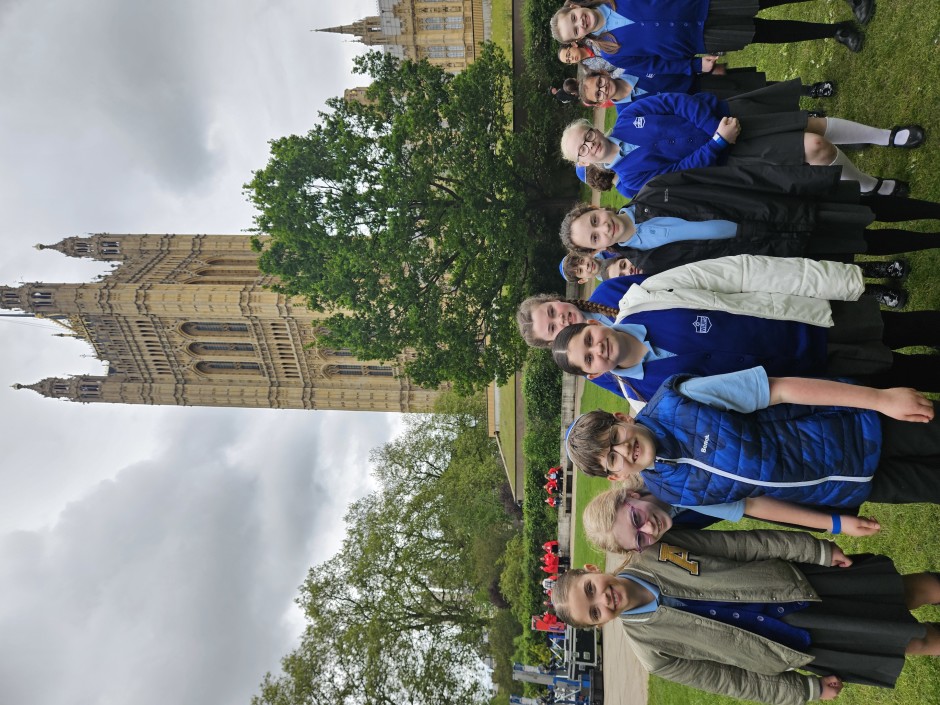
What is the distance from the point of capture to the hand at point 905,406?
3.82m

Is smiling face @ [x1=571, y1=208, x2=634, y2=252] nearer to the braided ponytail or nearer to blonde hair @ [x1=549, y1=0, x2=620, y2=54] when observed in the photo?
the braided ponytail

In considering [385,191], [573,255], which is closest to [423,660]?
[385,191]

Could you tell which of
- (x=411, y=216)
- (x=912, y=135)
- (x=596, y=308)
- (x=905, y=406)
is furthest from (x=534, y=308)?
(x=411, y=216)

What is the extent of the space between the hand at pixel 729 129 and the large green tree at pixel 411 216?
38.4 ft

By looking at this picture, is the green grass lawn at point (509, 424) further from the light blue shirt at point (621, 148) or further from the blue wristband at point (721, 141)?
the blue wristband at point (721, 141)

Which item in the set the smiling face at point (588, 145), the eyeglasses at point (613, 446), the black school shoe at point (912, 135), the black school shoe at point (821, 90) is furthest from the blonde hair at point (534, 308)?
the black school shoe at point (821, 90)

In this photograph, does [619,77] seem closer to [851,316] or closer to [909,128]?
[909,128]

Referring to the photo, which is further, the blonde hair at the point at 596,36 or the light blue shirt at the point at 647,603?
the blonde hair at the point at 596,36

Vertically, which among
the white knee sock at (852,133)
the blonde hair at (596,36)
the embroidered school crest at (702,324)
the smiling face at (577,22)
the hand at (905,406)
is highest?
the blonde hair at (596,36)

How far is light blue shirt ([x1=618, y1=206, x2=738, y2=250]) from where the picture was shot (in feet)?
16.8

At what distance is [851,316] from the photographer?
4688 mm

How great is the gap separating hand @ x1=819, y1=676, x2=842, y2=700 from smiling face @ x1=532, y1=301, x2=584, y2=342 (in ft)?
10.9

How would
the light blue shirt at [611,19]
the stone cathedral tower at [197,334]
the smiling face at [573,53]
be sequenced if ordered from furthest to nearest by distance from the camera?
1. the stone cathedral tower at [197,334]
2. the smiling face at [573,53]
3. the light blue shirt at [611,19]

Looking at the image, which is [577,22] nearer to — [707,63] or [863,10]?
[707,63]
